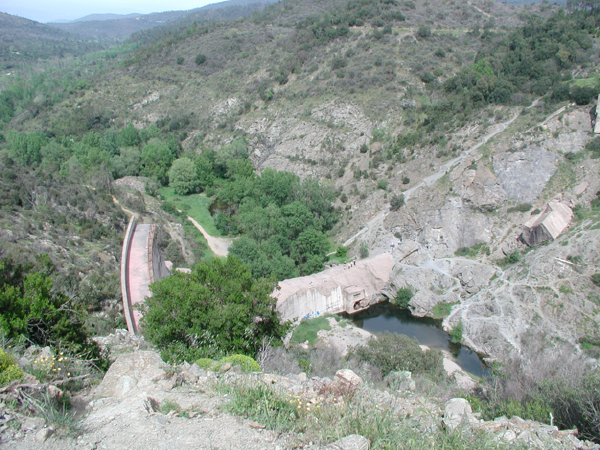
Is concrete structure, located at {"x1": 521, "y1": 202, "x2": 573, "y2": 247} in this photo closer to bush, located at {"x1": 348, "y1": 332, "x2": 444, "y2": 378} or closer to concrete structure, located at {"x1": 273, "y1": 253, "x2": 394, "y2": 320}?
concrete structure, located at {"x1": 273, "y1": 253, "x2": 394, "y2": 320}

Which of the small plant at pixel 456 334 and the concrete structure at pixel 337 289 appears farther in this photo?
the concrete structure at pixel 337 289

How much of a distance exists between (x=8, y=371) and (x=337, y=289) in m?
25.4

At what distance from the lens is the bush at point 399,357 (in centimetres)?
1877

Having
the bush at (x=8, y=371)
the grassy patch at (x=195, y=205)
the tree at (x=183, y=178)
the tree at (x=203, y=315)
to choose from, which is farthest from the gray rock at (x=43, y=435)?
the tree at (x=183, y=178)

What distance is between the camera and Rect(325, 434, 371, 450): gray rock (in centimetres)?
591

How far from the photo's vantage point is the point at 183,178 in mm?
48125

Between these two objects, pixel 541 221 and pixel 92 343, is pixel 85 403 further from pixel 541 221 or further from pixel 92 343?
pixel 541 221

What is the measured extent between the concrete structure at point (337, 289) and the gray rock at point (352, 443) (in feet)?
68.2

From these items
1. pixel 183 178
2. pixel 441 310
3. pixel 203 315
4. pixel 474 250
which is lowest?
pixel 441 310

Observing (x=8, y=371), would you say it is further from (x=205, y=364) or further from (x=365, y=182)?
(x=365, y=182)

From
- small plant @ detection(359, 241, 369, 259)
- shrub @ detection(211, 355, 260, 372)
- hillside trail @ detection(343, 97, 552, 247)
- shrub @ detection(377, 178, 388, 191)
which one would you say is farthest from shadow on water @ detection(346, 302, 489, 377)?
shrub @ detection(211, 355, 260, 372)

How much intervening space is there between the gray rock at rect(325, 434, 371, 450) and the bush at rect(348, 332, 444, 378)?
1305 centimetres

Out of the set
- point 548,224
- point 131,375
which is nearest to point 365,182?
point 548,224

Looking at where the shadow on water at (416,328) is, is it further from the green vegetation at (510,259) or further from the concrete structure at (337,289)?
the green vegetation at (510,259)
